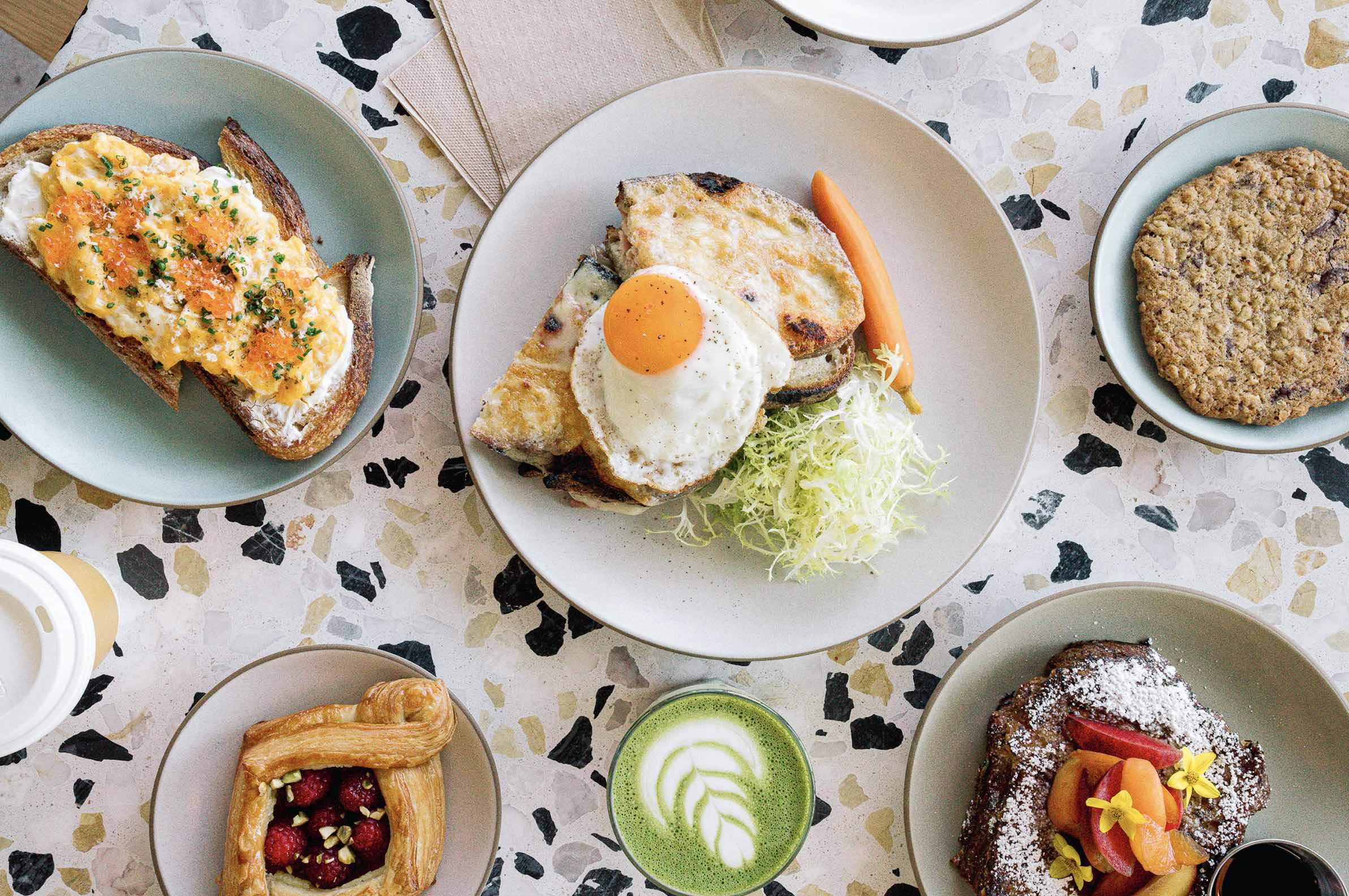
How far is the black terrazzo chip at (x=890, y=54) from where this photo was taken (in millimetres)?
2971

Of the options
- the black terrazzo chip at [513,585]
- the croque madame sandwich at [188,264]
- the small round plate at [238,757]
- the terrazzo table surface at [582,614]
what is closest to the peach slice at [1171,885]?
the terrazzo table surface at [582,614]

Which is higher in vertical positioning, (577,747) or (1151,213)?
(1151,213)

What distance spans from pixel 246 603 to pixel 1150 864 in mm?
2965

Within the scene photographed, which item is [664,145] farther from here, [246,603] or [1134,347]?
[246,603]

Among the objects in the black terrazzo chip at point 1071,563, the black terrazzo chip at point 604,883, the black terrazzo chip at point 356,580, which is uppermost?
the black terrazzo chip at point 356,580

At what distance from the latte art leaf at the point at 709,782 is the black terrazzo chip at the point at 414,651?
81 centimetres

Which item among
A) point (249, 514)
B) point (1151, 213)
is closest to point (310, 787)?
point (249, 514)

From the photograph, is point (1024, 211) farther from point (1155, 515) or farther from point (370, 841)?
point (370, 841)

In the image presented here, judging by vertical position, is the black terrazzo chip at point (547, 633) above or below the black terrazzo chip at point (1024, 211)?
below

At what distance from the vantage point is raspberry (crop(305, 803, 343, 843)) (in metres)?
2.74

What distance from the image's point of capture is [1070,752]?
2713 millimetres

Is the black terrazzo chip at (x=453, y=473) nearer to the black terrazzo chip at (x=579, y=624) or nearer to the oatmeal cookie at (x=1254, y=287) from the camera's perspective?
the black terrazzo chip at (x=579, y=624)

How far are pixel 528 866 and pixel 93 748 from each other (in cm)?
153

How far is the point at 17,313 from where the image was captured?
107 inches
